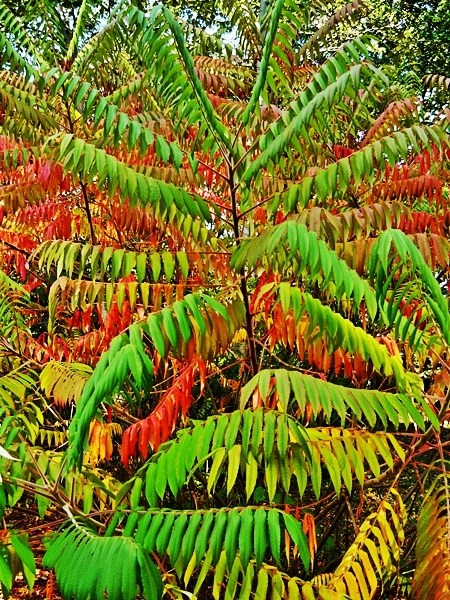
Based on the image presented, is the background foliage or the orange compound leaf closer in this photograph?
the background foliage

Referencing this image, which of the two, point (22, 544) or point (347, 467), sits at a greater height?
point (347, 467)

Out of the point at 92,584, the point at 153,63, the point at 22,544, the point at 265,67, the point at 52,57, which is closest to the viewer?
the point at 92,584

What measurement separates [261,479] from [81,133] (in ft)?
7.76

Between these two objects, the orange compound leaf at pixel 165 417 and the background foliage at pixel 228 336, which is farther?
the orange compound leaf at pixel 165 417

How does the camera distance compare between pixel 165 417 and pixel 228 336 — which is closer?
pixel 228 336

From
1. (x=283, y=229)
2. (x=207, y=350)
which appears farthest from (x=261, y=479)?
(x=283, y=229)

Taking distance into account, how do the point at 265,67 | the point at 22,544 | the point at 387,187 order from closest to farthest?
the point at 22,544 < the point at 265,67 < the point at 387,187

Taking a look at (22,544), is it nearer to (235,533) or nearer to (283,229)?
(235,533)

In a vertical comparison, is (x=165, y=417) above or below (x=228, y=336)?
below

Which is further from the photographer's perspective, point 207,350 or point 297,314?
point 207,350

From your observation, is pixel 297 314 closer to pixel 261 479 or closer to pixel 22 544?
pixel 22 544

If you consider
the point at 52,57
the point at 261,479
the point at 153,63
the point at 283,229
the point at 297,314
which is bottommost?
the point at 261,479

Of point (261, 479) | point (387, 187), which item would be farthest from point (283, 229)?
point (261, 479)

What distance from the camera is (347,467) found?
185 centimetres
